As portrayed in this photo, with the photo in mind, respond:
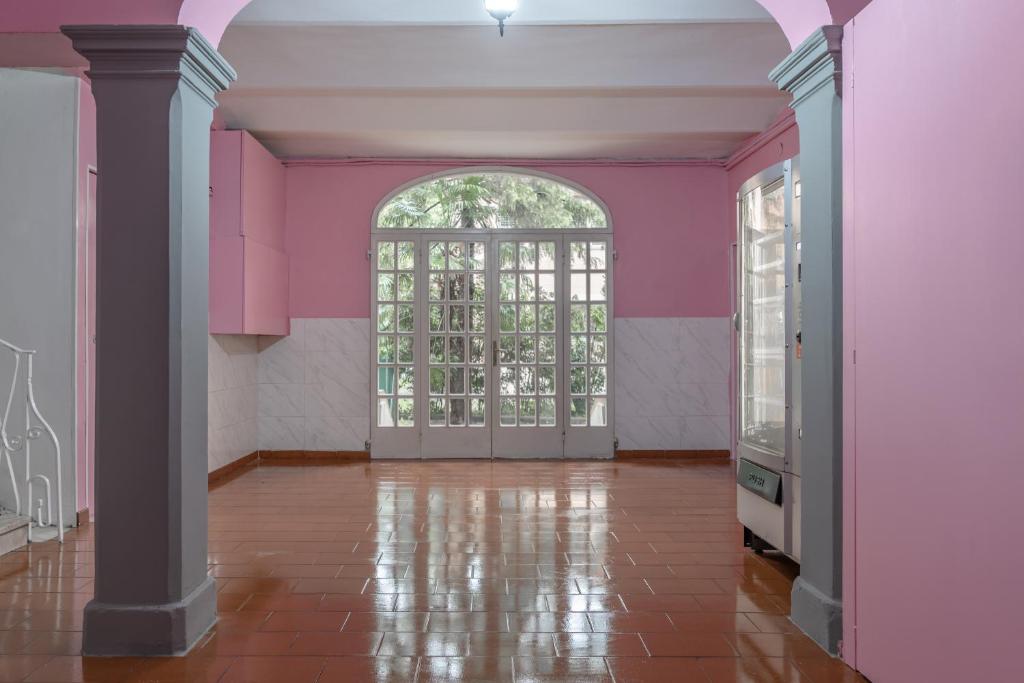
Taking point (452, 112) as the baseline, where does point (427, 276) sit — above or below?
below

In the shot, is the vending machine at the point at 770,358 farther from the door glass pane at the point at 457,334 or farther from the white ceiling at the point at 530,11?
the door glass pane at the point at 457,334

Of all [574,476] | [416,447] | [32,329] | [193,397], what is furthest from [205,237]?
[416,447]

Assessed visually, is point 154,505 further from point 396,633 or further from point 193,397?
point 396,633

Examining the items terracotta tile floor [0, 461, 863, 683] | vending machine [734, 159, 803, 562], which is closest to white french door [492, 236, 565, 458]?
terracotta tile floor [0, 461, 863, 683]

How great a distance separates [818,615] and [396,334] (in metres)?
5.63

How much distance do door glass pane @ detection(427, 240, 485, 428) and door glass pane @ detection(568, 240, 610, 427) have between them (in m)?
0.89

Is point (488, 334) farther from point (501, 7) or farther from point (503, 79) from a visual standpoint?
point (501, 7)

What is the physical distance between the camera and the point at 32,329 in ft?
16.8

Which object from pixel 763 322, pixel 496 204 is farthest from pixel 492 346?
pixel 763 322

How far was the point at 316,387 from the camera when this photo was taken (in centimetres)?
804

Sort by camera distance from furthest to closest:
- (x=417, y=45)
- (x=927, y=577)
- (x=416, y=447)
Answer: (x=416, y=447), (x=417, y=45), (x=927, y=577)

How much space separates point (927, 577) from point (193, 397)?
8.63ft

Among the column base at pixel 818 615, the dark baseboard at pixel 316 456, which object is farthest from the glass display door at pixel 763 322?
the dark baseboard at pixel 316 456

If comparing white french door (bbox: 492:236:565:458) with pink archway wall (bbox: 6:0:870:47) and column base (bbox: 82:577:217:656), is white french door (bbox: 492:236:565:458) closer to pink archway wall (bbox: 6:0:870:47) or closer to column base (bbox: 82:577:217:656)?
pink archway wall (bbox: 6:0:870:47)
